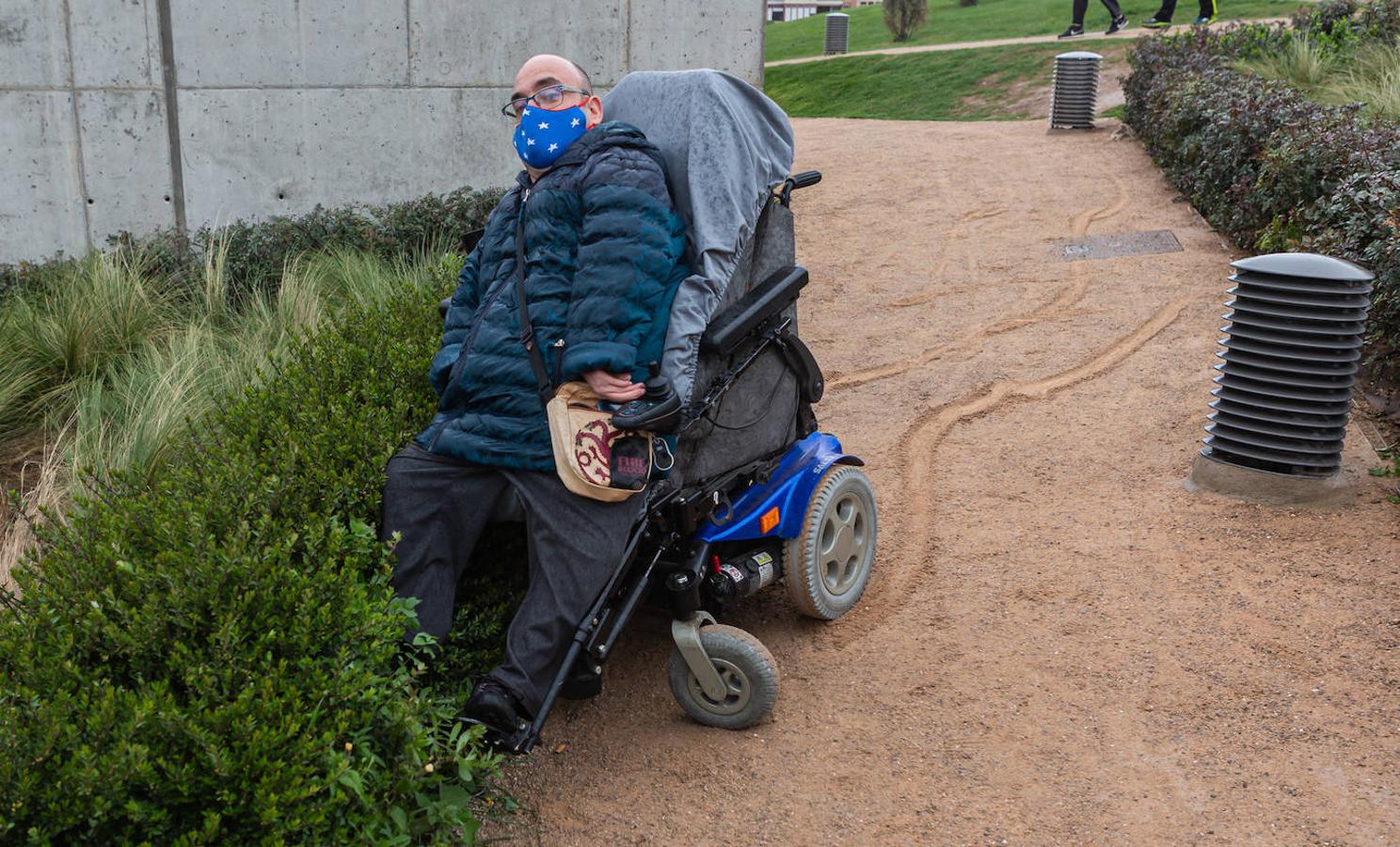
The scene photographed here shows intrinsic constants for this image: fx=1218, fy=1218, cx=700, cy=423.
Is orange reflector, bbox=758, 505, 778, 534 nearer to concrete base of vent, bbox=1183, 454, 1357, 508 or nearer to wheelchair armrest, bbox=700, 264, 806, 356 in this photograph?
wheelchair armrest, bbox=700, 264, 806, 356

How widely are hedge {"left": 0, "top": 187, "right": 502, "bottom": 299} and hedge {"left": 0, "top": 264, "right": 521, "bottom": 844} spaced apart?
473 centimetres

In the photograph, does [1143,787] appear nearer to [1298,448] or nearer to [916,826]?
[916,826]

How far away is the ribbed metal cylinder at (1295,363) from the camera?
4.95 m

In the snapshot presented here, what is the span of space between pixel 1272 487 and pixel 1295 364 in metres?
0.51

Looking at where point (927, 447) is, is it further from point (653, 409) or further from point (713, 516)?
point (653, 409)

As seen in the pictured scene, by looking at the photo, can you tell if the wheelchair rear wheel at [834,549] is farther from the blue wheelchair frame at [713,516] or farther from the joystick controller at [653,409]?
the joystick controller at [653,409]

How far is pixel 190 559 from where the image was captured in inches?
102

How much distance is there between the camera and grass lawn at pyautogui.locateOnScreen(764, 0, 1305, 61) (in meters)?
→ 23.7

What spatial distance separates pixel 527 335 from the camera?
334 cm

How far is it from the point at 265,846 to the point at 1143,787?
2.30 meters

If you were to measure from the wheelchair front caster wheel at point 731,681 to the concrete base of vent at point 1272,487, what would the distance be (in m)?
2.55

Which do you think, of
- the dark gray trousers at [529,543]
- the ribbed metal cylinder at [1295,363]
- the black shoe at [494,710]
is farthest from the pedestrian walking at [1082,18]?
the black shoe at [494,710]

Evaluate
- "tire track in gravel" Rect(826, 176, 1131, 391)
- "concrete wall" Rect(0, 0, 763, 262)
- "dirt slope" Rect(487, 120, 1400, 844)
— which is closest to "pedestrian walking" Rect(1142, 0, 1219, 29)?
"tire track in gravel" Rect(826, 176, 1131, 391)

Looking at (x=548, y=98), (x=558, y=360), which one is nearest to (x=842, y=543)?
(x=558, y=360)
